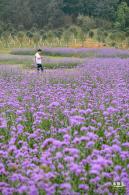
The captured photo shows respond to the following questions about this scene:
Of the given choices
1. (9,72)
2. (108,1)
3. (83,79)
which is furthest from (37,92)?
(108,1)

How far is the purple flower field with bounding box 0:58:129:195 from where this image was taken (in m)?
3.61

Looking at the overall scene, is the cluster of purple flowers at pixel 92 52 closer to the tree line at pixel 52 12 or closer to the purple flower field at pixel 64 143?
the purple flower field at pixel 64 143

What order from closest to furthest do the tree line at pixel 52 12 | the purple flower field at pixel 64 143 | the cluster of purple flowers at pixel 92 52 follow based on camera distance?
the purple flower field at pixel 64 143 < the cluster of purple flowers at pixel 92 52 < the tree line at pixel 52 12

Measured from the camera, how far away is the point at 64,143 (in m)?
3.88

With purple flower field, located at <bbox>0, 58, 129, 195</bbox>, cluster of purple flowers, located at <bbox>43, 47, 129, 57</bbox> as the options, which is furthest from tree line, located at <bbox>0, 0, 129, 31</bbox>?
purple flower field, located at <bbox>0, 58, 129, 195</bbox>

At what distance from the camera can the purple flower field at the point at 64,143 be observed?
3.61 m

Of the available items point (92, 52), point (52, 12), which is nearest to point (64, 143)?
point (92, 52)

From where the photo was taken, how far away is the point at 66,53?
28844mm

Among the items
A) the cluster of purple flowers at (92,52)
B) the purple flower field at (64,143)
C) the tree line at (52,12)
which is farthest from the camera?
the tree line at (52,12)

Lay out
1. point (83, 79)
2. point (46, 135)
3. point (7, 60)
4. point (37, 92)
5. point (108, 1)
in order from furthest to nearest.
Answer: point (108, 1) → point (7, 60) → point (83, 79) → point (37, 92) → point (46, 135)

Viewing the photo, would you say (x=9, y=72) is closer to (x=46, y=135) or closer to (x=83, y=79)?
(x=83, y=79)

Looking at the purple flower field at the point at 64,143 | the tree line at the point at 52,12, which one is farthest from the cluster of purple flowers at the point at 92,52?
the tree line at the point at 52,12

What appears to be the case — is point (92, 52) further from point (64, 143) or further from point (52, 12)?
point (52, 12)

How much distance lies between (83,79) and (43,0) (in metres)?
54.6
